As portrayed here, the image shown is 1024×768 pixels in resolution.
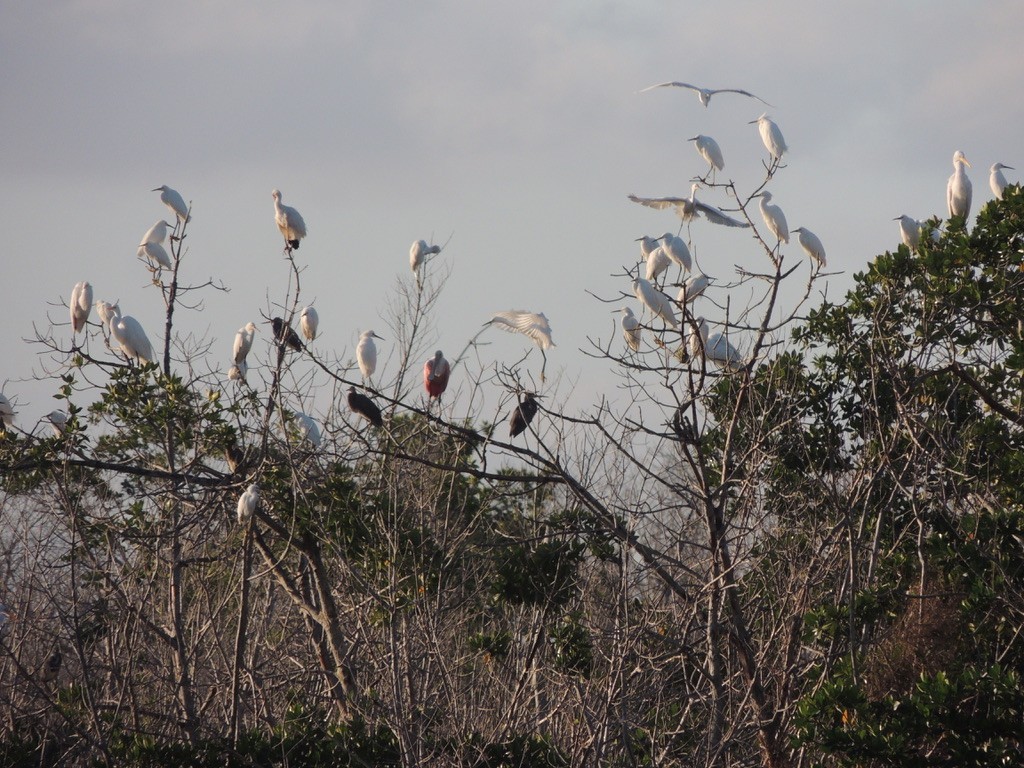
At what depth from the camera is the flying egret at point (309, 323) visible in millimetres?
9133

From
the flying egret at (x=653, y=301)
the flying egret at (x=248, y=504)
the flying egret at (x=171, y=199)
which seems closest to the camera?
the flying egret at (x=248, y=504)

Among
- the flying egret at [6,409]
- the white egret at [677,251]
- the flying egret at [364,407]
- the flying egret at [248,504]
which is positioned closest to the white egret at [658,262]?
the white egret at [677,251]

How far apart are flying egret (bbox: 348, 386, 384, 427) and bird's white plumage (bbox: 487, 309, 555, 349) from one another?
1078 millimetres

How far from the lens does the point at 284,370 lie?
637 centimetres

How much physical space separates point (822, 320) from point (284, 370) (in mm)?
3088

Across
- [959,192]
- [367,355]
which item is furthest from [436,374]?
[959,192]

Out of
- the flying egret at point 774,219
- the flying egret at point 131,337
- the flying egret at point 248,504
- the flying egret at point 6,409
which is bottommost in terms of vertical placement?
the flying egret at point 248,504

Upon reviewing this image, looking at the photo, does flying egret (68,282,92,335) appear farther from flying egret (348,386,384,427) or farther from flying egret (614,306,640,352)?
flying egret (614,306,640,352)

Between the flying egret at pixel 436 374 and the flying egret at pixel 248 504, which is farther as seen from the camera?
the flying egret at pixel 436 374

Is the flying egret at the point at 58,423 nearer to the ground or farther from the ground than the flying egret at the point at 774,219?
nearer to the ground

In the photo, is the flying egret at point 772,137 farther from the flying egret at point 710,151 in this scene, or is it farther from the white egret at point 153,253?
the white egret at point 153,253

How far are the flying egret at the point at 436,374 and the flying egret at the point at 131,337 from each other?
7.42 feet

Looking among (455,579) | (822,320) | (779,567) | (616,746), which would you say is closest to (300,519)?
(455,579)

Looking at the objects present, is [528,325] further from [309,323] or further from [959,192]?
[959,192]
